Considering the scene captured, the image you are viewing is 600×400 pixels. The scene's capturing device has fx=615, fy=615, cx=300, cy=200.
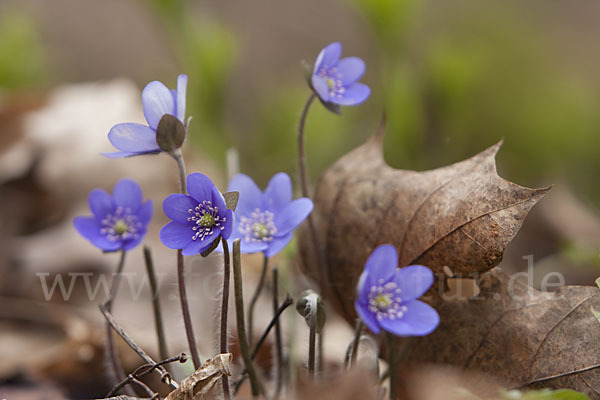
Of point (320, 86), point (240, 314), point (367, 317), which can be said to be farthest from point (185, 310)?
point (320, 86)

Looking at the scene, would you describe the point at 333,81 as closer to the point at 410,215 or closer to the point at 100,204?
the point at 410,215

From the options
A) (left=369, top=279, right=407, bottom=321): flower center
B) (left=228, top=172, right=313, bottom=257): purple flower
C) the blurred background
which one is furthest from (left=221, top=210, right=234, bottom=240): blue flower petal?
the blurred background

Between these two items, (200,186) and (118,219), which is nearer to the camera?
(200,186)

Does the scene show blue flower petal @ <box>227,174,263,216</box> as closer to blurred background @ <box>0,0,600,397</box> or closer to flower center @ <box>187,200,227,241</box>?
flower center @ <box>187,200,227,241</box>

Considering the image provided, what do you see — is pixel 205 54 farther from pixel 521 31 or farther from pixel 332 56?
pixel 521 31

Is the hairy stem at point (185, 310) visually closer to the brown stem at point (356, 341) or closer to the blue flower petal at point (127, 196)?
the blue flower petal at point (127, 196)

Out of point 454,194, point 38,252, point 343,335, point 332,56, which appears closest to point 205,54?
point 38,252
